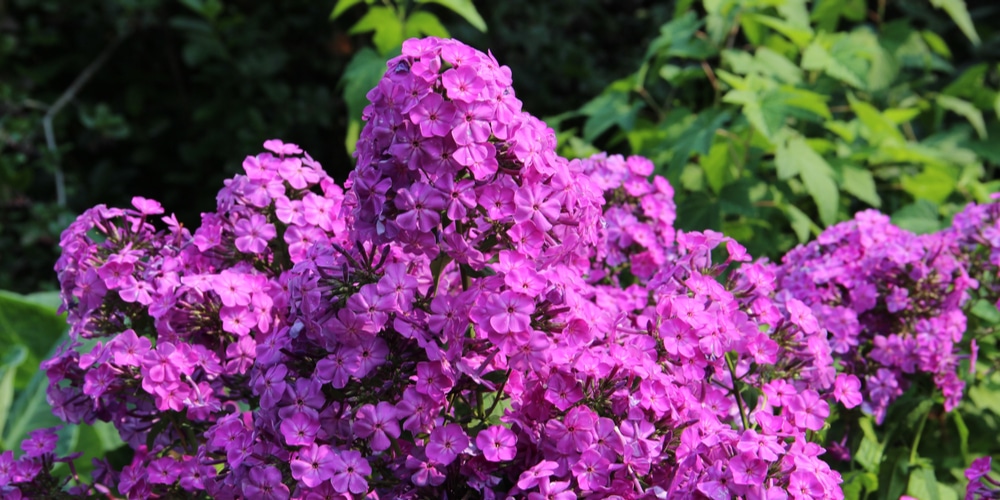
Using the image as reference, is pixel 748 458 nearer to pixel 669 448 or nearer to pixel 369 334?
pixel 669 448

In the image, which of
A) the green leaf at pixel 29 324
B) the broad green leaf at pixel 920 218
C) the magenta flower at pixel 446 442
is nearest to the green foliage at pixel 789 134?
the broad green leaf at pixel 920 218

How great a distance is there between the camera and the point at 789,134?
8.57 feet

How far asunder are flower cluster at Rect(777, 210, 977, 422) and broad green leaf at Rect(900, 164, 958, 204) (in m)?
1.06

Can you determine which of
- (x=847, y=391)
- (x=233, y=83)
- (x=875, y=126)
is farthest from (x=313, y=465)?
(x=233, y=83)

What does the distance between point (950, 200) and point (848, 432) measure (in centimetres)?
141

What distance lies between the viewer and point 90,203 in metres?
4.37

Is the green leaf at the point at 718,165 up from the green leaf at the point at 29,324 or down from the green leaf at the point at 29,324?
up

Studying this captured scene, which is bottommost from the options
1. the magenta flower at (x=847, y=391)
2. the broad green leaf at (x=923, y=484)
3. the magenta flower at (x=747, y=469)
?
the broad green leaf at (x=923, y=484)

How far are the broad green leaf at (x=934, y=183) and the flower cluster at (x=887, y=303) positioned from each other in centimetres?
106

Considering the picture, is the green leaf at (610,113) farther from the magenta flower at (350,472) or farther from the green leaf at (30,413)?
the magenta flower at (350,472)

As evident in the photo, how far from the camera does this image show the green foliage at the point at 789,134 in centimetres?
243

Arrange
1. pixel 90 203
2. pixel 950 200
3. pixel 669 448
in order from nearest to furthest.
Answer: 1. pixel 669 448
2. pixel 950 200
3. pixel 90 203

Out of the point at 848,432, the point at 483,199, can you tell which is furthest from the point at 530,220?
the point at 848,432

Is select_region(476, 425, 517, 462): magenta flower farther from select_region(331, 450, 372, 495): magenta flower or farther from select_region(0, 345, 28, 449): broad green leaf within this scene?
select_region(0, 345, 28, 449): broad green leaf
